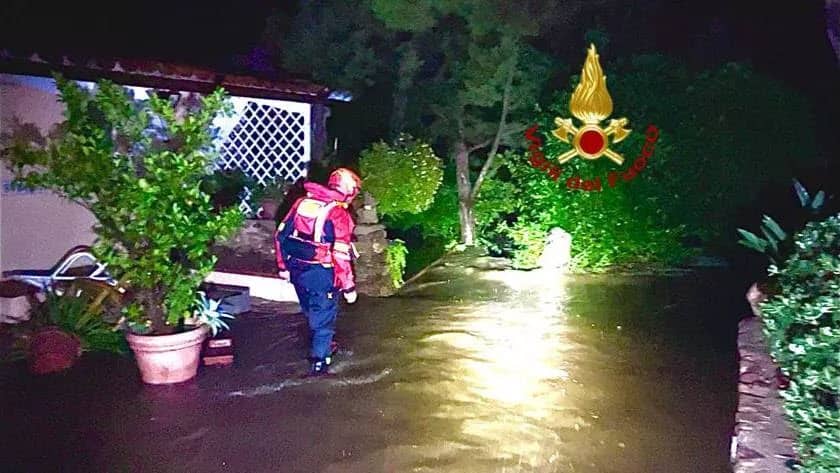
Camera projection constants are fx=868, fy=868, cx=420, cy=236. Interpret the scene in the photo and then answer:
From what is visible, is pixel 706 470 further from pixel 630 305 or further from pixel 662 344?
pixel 630 305

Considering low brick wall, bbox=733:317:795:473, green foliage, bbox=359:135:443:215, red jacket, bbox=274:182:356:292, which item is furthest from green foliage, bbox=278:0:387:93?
low brick wall, bbox=733:317:795:473

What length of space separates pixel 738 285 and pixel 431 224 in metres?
4.62

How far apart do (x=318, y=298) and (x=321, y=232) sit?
1.78ft

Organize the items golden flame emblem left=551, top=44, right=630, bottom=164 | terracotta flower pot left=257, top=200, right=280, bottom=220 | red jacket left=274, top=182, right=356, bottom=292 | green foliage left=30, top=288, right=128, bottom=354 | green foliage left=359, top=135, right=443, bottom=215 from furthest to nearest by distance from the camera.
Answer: golden flame emblem left=551, top=44, right=630, bottom=164 → terracotta flower pot left=257, top=200, right=280, bottom=220 → green foliage left=359, top=135, right=443, bottom=215 → green foliage left=30, top=288, right=128, bottom=354 → red jacket left=274, top=182, right=356, bottom=292

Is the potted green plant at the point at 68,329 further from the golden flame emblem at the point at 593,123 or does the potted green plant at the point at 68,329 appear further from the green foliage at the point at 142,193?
the golden flame emblem at the point at 593,123

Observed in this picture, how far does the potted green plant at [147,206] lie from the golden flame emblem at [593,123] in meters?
6.63

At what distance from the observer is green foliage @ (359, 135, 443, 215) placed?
10578mm

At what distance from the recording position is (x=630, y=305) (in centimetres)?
963

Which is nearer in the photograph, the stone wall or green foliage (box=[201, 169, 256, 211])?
the stone wall

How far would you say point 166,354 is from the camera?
6469 mm

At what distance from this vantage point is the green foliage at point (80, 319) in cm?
723

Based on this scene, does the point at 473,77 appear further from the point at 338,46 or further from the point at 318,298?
the point at 318,298

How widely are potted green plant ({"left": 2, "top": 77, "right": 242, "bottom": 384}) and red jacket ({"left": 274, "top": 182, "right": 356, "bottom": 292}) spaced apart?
440 mm

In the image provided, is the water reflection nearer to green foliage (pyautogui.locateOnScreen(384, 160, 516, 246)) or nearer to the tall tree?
green foliage (pyautogui.locateOnScreen(384, 160, 516, 246))
